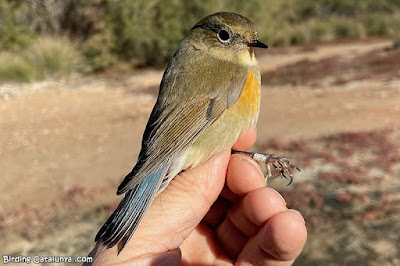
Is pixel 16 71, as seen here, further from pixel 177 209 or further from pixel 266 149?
pixel 177 209

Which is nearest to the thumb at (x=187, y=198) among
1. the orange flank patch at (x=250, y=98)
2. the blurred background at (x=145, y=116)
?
the orange flank patch at (x=250, y=98)

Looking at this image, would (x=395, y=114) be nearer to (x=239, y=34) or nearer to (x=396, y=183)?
(x=396, y=183)

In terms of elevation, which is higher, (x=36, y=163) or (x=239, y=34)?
(x=239, y=34)

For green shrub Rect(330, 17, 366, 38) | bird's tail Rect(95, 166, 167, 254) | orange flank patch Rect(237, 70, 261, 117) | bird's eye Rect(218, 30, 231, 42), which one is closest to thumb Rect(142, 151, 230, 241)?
bird's tail Rect(95, 166, 167, 254)

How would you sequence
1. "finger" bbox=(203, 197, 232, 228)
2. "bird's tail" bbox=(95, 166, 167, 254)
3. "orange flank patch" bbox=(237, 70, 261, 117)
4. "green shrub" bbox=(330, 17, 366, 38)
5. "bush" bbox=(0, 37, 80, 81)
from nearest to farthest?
1. "bird's tail" bbox=(95, 166, 167, 254)
2. "orange flank patch" bbox=(237, 70, 261, 117)
3. "finger" bbox=(203, 197, 232, 228)
4. "bush" bbox=(0, 37, 80, 81)
5. "green shrub" bbox=(330, 17, 366, 38)

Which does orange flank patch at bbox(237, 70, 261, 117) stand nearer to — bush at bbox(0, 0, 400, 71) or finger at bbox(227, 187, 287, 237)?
finger at bbox(227, 187, 287, 237)

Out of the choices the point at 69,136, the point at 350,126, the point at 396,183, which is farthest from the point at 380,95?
the point at 69,136

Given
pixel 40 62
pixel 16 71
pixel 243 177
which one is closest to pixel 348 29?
pixel 40 62
